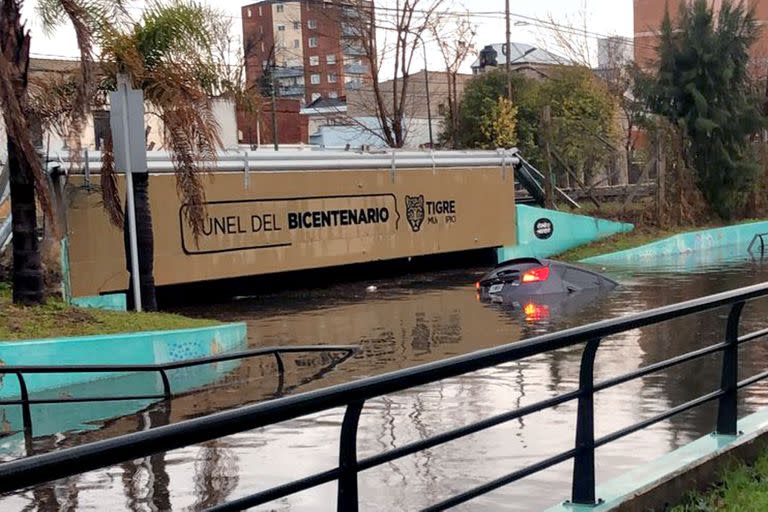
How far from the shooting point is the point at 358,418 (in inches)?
144

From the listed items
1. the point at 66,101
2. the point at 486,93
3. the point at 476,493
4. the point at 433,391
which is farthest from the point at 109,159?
the point at 486,93

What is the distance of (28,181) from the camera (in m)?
13.8

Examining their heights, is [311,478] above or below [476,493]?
above

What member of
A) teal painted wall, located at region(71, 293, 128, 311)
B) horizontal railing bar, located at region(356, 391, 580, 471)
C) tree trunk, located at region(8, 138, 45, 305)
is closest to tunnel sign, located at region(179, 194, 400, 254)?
teal painted wall, located at region(71, 293, 128, 311)

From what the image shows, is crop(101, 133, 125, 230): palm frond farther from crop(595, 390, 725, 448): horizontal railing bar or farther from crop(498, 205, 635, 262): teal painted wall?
crop(498, 205, 635, 262): teal painted wall

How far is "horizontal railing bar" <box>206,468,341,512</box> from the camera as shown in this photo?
3.09 m

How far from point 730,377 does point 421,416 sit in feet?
11.8

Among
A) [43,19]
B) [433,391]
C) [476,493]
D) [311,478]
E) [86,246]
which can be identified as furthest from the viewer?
[86,246]

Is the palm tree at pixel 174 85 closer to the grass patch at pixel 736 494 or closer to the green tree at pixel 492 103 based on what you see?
the grass patch at pixel 736 494

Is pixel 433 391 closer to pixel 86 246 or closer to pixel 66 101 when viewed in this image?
pixel 66 101

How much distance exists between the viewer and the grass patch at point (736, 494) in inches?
201

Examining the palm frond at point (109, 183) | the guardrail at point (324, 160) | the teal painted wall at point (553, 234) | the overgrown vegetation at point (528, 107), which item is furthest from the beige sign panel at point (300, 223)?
the overgrown vegetation at point (528, 107)

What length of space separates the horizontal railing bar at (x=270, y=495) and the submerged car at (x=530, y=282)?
15336 millimetres

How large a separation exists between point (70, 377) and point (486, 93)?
36.4 metres
